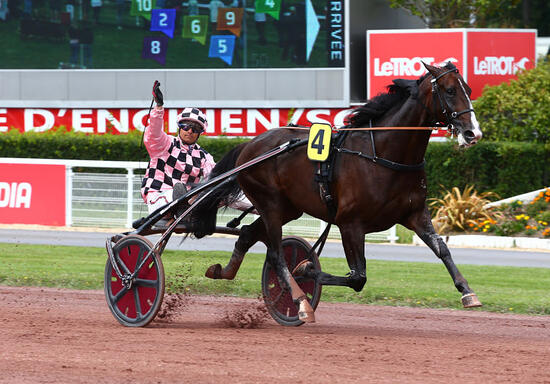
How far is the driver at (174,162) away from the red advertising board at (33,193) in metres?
8.40

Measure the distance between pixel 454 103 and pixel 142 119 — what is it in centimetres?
1521

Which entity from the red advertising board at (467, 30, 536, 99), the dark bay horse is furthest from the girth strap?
the red advertising board at (467, 30, 536, 99)

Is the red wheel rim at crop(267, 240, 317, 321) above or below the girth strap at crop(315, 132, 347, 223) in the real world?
below

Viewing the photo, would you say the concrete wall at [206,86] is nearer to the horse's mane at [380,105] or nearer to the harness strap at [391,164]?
the horse's mane at [380,105]

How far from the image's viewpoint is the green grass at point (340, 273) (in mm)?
9008

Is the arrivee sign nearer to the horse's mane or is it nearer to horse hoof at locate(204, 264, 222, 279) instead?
horse hoof at locate(204, 264, 222, 279)

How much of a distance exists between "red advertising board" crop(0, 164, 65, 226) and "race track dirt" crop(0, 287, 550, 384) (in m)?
7.72

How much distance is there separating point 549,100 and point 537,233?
3041 millimetres

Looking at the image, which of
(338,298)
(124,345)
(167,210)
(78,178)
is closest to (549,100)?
(78,178)

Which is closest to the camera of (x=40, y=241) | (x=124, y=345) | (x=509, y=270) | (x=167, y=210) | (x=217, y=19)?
(x=124, y=345)

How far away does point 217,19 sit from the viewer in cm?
2069

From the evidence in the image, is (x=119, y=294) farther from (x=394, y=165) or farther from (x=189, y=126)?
(x=394, y=165)

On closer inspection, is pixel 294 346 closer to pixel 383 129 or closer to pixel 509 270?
pixel 383 129

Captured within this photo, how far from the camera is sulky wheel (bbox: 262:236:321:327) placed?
727 cm
